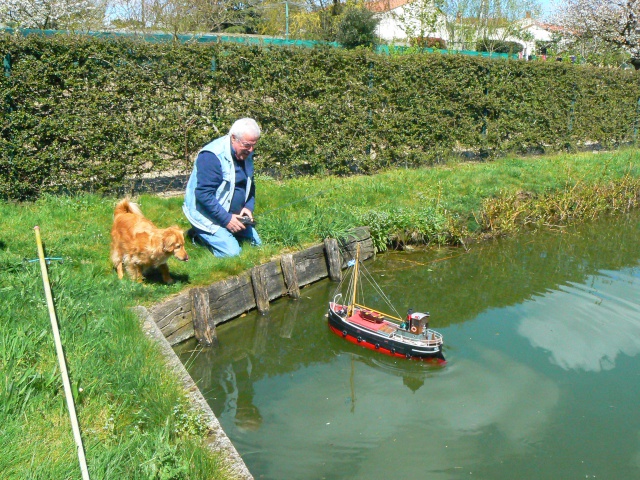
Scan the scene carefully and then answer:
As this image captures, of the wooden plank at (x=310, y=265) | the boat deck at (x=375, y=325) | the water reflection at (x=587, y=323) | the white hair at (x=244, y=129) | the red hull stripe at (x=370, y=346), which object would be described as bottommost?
the water reflection at (x=587, y=323)

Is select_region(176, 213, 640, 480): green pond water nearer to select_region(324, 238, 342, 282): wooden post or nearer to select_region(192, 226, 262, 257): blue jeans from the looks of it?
select_region(324, 238, 342, 282): wooden post

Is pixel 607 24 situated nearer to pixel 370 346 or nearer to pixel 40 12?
pixel 40 12

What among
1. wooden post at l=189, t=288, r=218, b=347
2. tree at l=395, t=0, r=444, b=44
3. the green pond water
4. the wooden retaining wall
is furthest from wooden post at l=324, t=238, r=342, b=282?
tree at l=395, t=0, r=444, b=44

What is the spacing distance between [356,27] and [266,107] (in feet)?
64.1

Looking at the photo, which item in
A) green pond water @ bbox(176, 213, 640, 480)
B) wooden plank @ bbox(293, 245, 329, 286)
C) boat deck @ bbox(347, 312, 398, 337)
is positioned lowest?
green pond water @ bbox(176, 213, 640, 480)

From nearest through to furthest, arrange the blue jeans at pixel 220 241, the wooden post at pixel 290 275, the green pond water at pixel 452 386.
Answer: the green pond water at pixel 452 386
the blue jeans at pixel 220 241
the wooden post at pixel 290 275

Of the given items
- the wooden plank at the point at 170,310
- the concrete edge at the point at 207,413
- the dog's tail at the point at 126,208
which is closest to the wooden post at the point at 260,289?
the wooden plank at the point at 170,310

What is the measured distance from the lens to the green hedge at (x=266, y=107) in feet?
31.4

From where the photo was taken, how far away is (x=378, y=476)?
4.84 meters

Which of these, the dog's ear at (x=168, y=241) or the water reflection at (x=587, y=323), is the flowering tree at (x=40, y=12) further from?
the water reflection at (x=587, y=323)

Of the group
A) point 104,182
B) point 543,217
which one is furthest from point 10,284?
point 543,217

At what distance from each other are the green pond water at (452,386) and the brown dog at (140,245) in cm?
101

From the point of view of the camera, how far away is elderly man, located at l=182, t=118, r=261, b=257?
7.79 meters

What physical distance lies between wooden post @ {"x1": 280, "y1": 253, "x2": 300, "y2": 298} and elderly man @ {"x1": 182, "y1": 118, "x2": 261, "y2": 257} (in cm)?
64
